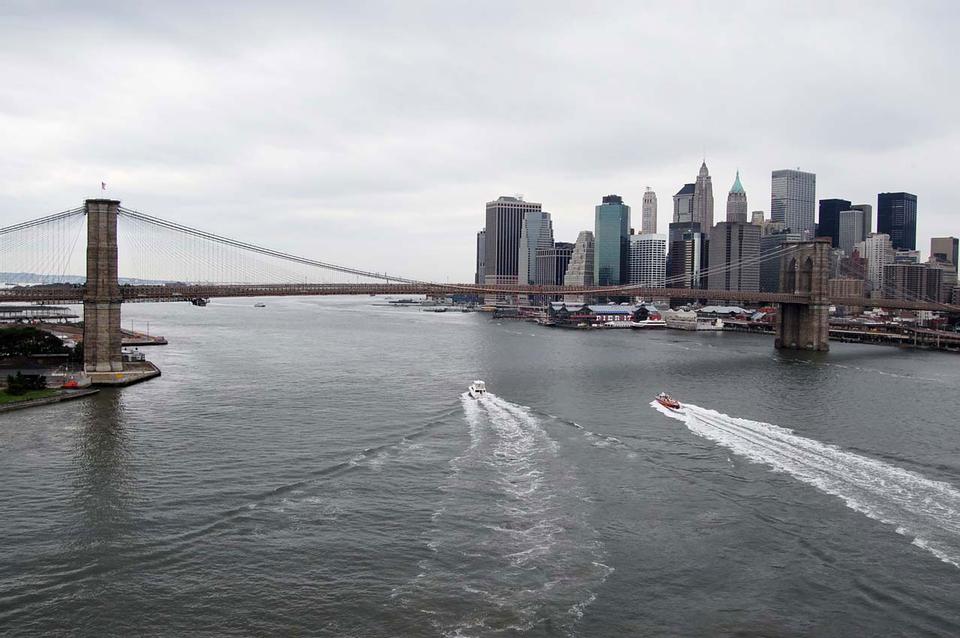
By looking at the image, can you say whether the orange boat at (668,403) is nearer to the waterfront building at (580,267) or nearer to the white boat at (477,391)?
the white boat at (477,391)

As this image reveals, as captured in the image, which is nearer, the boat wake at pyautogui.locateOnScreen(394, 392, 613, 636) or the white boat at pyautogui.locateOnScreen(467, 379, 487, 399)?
the boat wake at pyautogui.locateOnScreen(394, 392, 613, 636)

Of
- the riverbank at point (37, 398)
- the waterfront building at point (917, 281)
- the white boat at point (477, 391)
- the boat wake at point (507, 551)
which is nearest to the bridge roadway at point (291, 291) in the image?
the riverbank at point (37, 398)

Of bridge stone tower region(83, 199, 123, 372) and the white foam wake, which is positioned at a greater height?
bridge stone tower region(83, 199, 123, 372)

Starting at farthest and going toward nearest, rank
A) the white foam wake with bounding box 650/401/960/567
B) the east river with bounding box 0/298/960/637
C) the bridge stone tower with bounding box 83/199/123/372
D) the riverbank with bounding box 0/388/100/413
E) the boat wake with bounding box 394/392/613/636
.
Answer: the bridge stone tower with bounding box 83/199/123/372
the riverbank with bounding box 0/388/100/413
the white foam wake with bounding box 650/401/960/567
the east river with bounding box 0/298/960/637
the boat wake with bounding box 394/392/613/636

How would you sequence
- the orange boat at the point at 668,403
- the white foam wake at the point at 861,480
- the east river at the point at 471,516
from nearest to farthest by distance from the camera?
the east river at the point at 471,516 → the white foam wake at the point at 861,480 → the orange boat at the point at 668,403

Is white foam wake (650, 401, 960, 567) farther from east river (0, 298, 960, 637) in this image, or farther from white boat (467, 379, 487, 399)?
white boat (467, 379, 487, 399)

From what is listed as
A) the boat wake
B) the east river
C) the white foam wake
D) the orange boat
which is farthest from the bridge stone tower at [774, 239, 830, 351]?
the boat wake

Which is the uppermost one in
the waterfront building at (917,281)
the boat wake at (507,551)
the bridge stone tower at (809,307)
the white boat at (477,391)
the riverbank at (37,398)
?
the waterfront building at (917,281)

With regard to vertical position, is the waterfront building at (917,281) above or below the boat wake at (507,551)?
above
